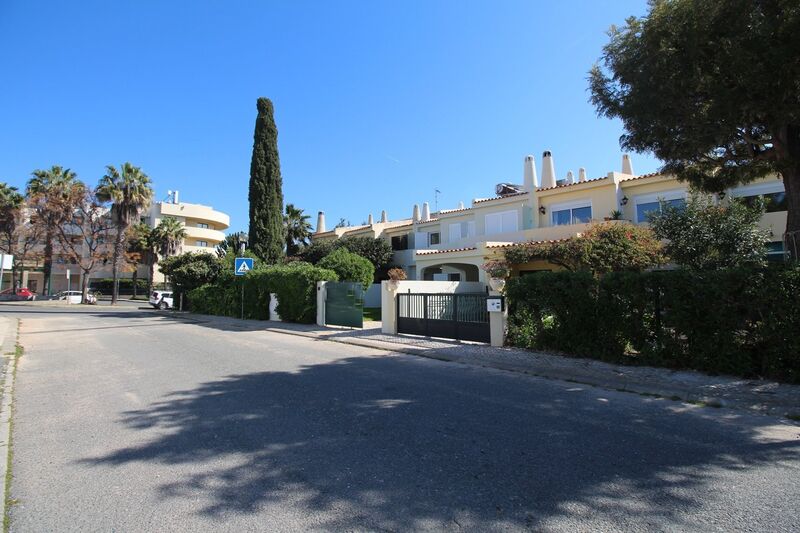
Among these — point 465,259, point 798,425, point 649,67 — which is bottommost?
point 798,425

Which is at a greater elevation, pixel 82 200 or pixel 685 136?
pixel 82 200

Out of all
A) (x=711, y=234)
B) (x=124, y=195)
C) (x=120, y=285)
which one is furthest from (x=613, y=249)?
(x=120, y=285)

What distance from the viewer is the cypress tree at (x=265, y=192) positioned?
2828cm

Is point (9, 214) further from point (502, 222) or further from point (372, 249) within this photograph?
point (502, 222)

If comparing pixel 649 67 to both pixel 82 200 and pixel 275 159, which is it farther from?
pixel 82 200

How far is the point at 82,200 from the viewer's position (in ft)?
138

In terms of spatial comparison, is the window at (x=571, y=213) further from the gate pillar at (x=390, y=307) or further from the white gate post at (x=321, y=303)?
the white gate post at (x=321, y=303)

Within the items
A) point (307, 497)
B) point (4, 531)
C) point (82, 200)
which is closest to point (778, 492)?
point (307, 497)

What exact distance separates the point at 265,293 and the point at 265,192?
768cm

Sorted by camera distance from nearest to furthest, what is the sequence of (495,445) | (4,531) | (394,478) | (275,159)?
1. (4,531)
2. (394,478)
3. (495,445)
4. (275,159)

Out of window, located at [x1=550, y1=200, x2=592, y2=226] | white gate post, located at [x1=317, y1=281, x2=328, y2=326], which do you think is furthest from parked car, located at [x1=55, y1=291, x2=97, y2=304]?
window, located at [x1=550, y1=200, x2=592, y2=226]

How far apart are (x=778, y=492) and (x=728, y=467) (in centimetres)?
55

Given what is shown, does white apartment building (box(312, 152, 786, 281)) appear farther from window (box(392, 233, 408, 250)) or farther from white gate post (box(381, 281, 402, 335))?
white gate post (box(381, 281, 402, 335))

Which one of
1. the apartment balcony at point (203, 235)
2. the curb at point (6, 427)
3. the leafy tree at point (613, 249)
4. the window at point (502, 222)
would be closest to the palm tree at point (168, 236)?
the apartment balcony at point (203, 235)
